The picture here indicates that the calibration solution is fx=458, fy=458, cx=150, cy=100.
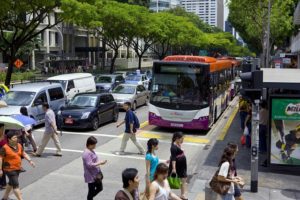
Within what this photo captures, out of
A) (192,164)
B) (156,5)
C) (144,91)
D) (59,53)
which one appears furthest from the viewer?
(156,5)

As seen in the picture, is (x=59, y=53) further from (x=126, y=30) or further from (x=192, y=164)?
(x=192, y=164)

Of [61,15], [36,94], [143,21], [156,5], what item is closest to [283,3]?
[143,21]

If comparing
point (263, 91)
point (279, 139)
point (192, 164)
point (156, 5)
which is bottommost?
point (192, 164)

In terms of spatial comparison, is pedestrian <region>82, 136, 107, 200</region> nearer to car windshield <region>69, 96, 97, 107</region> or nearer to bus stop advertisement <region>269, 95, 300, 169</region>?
bus stop advertisement <region>269, 95, 300, 169</region>

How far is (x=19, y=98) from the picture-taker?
62.1ft

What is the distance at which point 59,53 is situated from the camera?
251 feet

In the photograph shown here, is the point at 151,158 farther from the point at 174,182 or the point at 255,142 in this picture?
the point at 255,142

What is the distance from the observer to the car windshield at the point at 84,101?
64.0 ft

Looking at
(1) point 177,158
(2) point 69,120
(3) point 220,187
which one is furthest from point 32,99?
(3) point 220,187

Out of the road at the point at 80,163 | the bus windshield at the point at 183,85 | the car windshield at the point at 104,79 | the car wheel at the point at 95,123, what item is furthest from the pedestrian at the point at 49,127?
the car windshield at the point at 104,79

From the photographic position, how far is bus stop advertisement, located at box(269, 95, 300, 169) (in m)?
11.9

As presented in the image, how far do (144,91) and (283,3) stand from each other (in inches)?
671

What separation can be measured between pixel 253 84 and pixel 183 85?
805 centimetres

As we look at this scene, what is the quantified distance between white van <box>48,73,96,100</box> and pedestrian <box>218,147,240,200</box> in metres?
17.6
